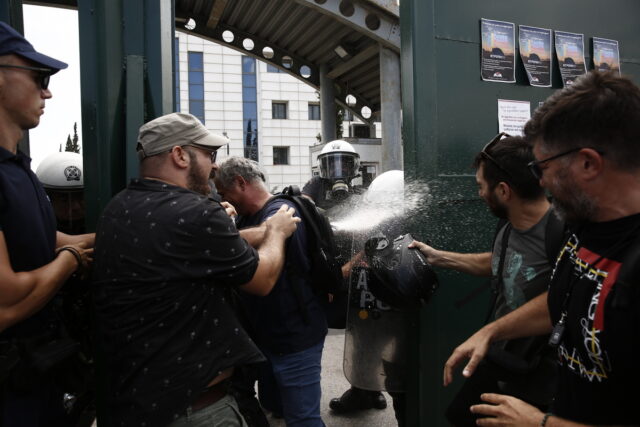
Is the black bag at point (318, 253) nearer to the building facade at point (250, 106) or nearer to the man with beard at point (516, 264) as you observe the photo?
the man with beard at point (516, 264)

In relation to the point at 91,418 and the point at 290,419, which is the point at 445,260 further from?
the point at 91,418

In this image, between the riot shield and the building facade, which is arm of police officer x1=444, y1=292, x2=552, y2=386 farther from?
the building facade

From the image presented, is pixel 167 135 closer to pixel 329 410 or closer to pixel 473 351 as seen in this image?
pixel 473 351

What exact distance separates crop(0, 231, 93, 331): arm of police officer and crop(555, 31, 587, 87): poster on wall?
3344 mm

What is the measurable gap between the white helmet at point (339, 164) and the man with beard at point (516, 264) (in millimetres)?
4296

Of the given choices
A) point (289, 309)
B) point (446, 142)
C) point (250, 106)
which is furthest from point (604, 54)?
point (250, 106)

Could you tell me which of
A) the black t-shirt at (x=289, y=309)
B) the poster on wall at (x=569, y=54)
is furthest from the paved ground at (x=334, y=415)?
the poster on wall at (x=569, y=54)

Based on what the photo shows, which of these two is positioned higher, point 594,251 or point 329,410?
point 594,251

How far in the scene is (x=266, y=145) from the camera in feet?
113

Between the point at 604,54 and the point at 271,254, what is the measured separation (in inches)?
119

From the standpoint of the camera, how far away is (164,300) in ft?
5.60

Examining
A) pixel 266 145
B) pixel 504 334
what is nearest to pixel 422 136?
pixel 504 334

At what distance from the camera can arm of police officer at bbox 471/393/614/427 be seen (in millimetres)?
1392

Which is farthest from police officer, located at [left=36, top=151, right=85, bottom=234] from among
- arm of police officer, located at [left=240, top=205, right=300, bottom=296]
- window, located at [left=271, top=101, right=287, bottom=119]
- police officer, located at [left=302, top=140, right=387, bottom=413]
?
window, located at [left=271, top=101, right=287, bottom=119]
